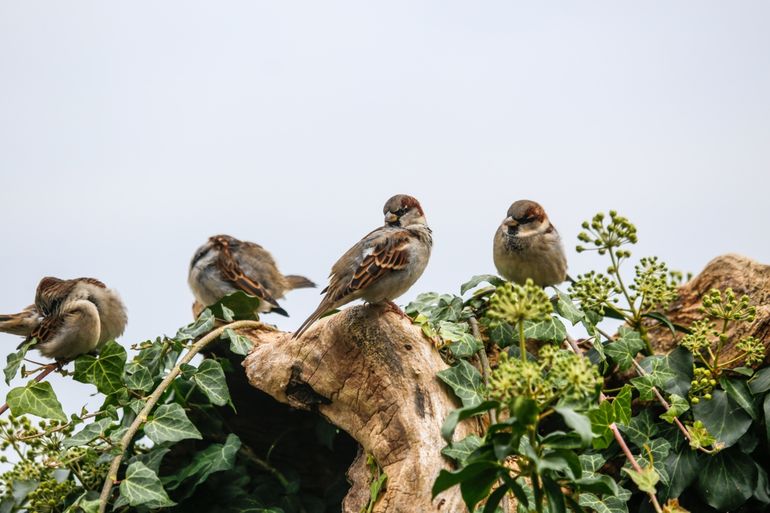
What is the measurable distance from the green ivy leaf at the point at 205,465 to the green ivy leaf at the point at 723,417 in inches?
65.6

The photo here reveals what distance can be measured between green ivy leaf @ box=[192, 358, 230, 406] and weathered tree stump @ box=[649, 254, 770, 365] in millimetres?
1684

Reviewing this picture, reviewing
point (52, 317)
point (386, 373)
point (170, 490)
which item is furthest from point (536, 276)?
point (52, 317)

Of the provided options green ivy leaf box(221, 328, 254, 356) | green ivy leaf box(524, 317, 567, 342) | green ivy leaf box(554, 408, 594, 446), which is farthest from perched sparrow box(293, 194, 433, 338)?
green ivy leaf box(554, 408, 594, 446)

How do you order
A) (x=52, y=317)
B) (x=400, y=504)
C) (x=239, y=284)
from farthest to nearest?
1. (x=239, y=284)
2. (x=52, y=317)
3. (x=400, y=504)

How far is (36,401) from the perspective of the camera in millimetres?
3219

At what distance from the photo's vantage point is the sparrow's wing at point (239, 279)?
4723 mm

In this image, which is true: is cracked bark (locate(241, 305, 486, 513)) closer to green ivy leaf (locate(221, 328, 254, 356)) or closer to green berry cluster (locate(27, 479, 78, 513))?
green ivy leaf (locate(221, 328, 254, 356))

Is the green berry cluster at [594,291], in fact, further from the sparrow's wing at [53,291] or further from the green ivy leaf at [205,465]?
the sparrow's wing at [53,291]

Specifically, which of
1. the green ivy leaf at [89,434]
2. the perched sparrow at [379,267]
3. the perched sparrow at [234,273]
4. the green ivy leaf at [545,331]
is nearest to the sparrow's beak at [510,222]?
the perched sparrow at [379,267]

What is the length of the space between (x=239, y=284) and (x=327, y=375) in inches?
73.0

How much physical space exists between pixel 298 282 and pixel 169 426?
224cm

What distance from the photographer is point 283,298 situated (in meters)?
5.11

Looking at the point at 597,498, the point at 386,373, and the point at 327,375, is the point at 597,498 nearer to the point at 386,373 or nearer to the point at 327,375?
the point at 386,373

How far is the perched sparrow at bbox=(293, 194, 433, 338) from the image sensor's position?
295cm
